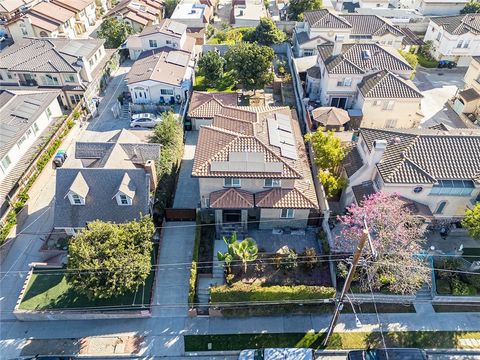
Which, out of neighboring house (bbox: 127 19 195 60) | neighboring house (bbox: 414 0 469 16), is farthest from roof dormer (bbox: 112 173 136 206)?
neighboring house (bbox: 414 0 469 16)

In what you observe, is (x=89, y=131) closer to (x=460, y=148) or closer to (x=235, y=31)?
(x=235, y=31)

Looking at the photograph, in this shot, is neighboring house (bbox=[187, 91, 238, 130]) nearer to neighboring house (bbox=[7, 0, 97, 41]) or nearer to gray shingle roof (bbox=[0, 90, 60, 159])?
gray shingle roof (bbox=[0, 90, 60, 159])

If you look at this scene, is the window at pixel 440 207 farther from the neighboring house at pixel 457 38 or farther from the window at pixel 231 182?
the neighboring house at pixel 457 38

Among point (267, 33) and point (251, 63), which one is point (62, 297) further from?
point (267, 33)

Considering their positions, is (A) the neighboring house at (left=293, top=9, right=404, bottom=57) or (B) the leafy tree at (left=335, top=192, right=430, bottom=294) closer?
(B) the leafy tree at (left=335, top=192, right=430, bottom=294)

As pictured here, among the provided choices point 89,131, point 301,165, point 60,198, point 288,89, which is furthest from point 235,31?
point 60,198

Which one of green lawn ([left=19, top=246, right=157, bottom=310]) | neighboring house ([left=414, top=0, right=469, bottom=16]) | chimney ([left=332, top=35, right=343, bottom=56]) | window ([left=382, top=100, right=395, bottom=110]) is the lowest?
green lawn ([left=19, top=246, right=157, bottom=310])
